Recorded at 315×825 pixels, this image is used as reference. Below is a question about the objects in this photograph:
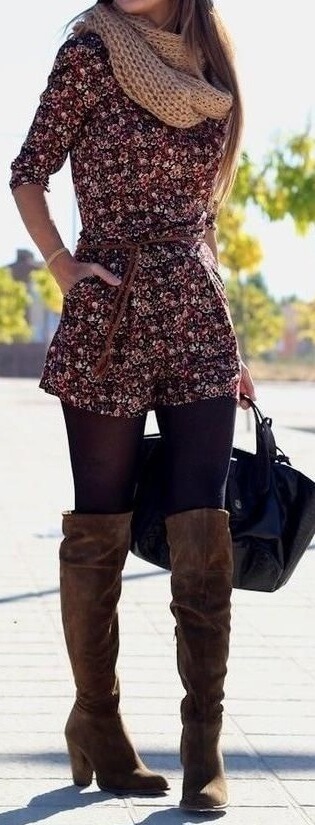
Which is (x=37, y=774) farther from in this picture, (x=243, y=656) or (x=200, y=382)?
(x=243, y=656)

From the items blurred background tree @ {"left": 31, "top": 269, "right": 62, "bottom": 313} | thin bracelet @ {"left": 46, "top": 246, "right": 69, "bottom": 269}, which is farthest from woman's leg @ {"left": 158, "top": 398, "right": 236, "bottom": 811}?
blurred background tree @ {"left": 31, "top": 269, "right": 62, "bottom": 313}

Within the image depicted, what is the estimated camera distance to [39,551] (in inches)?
349

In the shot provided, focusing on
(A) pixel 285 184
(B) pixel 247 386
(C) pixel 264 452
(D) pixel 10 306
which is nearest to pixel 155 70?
(B) pixel 247 386

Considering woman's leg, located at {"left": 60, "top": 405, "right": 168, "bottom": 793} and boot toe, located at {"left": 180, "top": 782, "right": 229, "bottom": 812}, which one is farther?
woman's leg, located at {"left": 60, "top": 405, "right": 168, "bottom": 793}

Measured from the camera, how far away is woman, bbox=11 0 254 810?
384 cm

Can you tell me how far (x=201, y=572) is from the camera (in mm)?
3861

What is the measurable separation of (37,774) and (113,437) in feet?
2.66

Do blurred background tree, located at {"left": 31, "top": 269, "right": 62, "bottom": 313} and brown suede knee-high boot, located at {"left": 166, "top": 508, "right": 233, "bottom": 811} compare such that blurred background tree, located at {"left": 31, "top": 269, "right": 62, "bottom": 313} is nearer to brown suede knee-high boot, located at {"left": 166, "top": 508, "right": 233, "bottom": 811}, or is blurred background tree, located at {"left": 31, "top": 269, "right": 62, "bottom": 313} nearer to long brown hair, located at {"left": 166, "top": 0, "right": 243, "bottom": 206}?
long brown hair, located at {"left": 166, "top": 0, "right": 243, "bottom": 206}

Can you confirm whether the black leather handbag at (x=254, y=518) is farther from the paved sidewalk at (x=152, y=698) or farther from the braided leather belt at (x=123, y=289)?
the paved sidewalk at (x=152, y=698)

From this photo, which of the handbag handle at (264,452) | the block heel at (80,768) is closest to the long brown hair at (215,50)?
the handbag handle at (264,452)

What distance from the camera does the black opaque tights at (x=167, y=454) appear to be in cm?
382

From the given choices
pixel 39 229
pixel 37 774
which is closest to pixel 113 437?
pixel 39 229

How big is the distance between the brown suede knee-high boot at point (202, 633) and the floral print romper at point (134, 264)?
0.89 feet

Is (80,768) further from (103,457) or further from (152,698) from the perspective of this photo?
(152,698)
